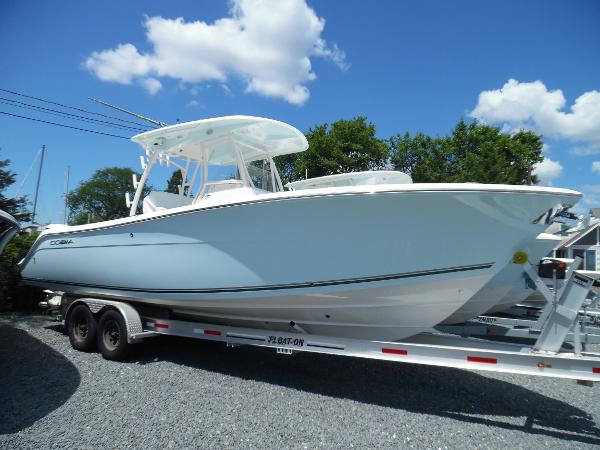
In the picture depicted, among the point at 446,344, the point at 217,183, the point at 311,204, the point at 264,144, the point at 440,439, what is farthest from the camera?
the point at 264,144

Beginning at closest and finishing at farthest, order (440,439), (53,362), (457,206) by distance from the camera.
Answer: (440,439)
(457,206)
(53,362)

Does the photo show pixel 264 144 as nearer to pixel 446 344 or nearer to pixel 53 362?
pixel 446 344

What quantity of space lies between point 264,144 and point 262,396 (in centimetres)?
344

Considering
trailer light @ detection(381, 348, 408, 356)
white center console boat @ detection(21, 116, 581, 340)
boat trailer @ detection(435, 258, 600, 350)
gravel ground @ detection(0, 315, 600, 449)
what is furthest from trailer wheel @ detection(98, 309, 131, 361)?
boat trailer @ detection(435, 258, 600, 350)

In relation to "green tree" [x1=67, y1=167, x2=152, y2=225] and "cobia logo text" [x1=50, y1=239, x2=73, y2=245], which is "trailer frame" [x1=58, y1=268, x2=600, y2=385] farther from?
"green tree" [x1=67, y1=167, x2=152, y2=225]

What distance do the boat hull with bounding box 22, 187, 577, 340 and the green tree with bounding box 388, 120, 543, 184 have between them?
22549 millimetres

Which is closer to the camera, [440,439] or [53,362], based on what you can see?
[440,439]

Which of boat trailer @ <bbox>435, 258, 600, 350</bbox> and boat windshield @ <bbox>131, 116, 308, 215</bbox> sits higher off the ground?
boat windshield @ <bbox>131, 116, 308, 215</bbox>

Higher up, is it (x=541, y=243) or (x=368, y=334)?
(x=541, y=243)

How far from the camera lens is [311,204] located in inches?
138

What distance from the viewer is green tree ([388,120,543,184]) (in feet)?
84.3

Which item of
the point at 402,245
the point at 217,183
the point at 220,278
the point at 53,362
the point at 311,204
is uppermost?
the point at 217,183

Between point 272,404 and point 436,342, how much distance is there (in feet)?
5.81

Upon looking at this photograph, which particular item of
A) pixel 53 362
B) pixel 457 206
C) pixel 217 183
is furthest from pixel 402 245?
pixel 53 362
